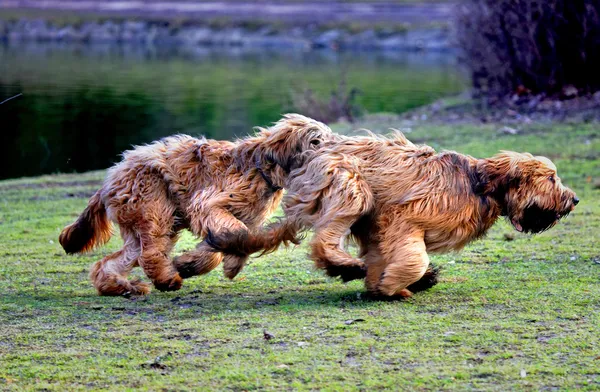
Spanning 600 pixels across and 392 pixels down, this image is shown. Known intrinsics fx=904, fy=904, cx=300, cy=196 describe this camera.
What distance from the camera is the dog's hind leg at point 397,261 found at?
6453 millimetres

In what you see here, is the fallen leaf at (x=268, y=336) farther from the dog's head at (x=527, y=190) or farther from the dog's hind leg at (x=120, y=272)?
the dog's head at (x=527, y=190)

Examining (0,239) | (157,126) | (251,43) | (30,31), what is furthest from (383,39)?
(0,239)

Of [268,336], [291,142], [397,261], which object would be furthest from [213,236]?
[397,261]

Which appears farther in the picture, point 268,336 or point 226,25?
point 226,25

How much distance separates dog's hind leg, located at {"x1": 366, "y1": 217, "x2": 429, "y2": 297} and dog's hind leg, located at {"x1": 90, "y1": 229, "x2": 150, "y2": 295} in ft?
6.02

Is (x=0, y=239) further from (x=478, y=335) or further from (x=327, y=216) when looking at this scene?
(x=478, y=335)

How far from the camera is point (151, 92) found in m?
32.5

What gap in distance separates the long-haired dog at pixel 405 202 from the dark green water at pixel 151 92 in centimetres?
1109

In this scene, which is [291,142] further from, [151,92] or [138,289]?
[151,92]

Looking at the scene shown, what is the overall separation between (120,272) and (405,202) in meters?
2.31

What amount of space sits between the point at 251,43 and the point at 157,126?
43301 millimetres

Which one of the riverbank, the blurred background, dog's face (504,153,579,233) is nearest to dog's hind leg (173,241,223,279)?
dog's face (504,153,579,233)

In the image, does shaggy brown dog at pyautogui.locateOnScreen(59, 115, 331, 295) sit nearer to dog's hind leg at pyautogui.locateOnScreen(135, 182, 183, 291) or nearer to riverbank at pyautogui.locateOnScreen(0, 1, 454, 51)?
dog's hind leg at pyautogui.locateOnScreen(135, 182, 183, 291)

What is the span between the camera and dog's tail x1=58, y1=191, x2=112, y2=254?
750 cm
